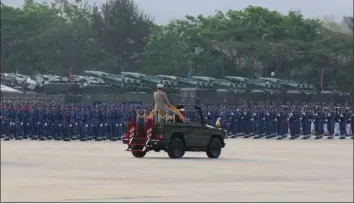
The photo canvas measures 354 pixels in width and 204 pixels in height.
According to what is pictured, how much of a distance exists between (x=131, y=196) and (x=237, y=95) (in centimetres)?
3917

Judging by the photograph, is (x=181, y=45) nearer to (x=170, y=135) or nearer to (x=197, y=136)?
(x=197, y=136)

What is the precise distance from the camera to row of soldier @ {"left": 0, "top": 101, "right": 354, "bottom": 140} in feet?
143

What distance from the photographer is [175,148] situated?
28281 millimetres

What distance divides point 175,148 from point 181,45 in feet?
164

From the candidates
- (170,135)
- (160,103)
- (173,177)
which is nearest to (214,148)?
(170,135)

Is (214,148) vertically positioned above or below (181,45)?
below

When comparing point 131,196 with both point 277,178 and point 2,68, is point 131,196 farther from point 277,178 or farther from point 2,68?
point 2,68

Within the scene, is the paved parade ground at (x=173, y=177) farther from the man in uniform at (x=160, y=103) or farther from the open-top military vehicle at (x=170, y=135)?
the man in uniform at (x=160, y=103)

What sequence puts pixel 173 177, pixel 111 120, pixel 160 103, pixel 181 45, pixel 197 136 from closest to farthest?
pixel 173 177, pixel 160 103, pixel 197 136, pixel 111 120, pixel 181 45

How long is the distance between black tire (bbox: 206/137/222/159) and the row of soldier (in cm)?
1256

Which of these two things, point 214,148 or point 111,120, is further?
point 111,120

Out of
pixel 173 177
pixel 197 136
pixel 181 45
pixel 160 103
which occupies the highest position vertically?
pixel 181 45

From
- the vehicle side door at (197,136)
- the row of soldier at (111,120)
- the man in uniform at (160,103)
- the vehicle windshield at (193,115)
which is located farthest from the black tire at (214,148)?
the row of soldier at (111,120)

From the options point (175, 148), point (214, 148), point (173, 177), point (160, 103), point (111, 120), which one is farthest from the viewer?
point (111, 120)
